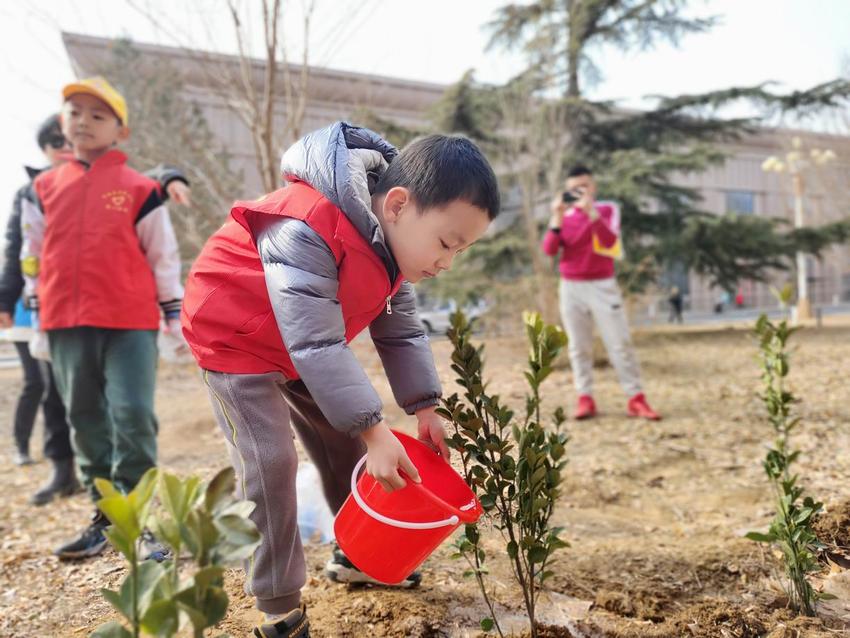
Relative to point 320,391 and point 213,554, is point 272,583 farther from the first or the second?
point 213,554

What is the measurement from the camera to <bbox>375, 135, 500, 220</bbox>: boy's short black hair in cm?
139

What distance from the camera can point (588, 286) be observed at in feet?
15.9

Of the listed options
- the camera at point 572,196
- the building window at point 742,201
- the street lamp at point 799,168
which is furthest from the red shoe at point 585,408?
the building window at point 742,201

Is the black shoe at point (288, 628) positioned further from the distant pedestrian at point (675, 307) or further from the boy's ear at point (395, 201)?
the distant pedestrian at point (675, 307)

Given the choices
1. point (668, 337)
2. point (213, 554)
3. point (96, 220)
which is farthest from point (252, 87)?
point (668, 337)

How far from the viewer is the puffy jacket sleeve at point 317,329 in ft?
4.26

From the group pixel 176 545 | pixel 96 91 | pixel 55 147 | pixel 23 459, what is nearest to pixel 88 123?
pixel 96 91

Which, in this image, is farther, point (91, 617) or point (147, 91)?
point (147, 91)

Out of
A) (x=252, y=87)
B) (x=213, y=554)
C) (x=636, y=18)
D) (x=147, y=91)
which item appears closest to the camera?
→ (x=213, y=554)

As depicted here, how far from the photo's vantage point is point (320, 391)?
1303 mm

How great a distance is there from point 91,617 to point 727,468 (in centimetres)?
330

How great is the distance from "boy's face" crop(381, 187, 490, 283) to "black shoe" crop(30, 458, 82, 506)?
285 centimetres

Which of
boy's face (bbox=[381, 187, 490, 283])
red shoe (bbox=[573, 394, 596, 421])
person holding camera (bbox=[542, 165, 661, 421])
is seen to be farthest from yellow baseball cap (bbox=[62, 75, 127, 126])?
red shoe (bbox=[573, 394, 596, 421])

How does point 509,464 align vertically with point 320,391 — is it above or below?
below
